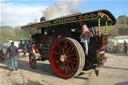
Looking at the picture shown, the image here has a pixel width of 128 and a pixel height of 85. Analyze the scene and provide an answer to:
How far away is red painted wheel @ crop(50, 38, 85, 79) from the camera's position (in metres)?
4.72

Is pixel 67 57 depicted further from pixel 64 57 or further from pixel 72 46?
pixel 72 46

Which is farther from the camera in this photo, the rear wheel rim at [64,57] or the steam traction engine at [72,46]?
the rear wheel rim at [64,57]

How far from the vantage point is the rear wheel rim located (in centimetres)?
519

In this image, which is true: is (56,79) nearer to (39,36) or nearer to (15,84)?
(15,84)

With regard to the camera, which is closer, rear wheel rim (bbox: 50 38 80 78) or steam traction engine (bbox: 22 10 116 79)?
steam traction engine (bbox: 22 10 116 79)

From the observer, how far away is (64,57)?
5.34m

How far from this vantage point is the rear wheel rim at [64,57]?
17.0 ft

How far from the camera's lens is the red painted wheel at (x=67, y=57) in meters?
4.72

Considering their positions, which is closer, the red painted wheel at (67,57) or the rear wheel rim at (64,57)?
the red painted wheel at (67,57)

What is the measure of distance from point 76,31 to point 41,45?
1914mm

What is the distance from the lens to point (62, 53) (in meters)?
5.56

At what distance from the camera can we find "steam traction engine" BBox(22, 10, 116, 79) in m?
4.71

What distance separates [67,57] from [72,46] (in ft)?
1.82

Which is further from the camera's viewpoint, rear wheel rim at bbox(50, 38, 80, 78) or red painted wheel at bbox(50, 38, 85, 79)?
rear wheel rim at bbox(50, 38, 80, 78)
